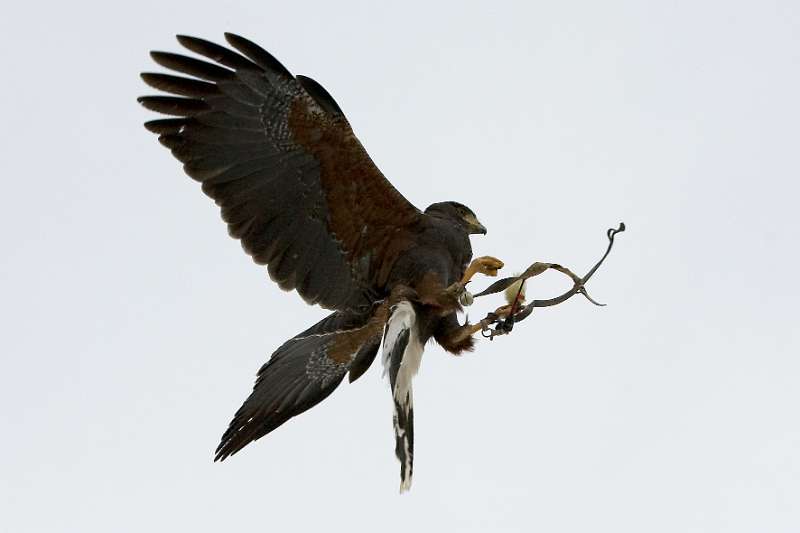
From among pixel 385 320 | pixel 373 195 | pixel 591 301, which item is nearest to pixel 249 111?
pixel 373 195

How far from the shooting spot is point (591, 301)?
26.2 ft

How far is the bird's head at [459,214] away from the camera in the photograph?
920 cm

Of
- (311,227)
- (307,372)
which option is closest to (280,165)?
(311,227)

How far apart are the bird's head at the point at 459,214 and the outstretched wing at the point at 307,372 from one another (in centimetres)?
92

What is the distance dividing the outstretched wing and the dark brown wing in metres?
0.26

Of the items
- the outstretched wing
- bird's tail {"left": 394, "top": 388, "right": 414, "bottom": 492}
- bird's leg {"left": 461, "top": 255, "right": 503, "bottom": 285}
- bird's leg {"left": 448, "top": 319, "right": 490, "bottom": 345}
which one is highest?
bird's leg {"left": 461, "top": 255, "right": 503, "bottom": 285}

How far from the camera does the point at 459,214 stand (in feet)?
30.4

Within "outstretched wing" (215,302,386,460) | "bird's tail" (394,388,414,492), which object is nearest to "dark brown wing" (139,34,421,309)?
"outstretched wing" (215,302,386,460)

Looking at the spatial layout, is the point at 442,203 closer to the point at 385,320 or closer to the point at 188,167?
the point at 385,320

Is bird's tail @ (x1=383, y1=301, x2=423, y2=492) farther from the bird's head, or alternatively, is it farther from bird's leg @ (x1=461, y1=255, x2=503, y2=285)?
the bird's head

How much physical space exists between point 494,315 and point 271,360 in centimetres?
176

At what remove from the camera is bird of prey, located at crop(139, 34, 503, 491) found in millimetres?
8250

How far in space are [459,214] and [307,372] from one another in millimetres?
1627

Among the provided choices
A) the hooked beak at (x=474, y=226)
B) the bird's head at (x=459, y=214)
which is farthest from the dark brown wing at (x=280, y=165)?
the hooked beak at (x=474, y=226)
